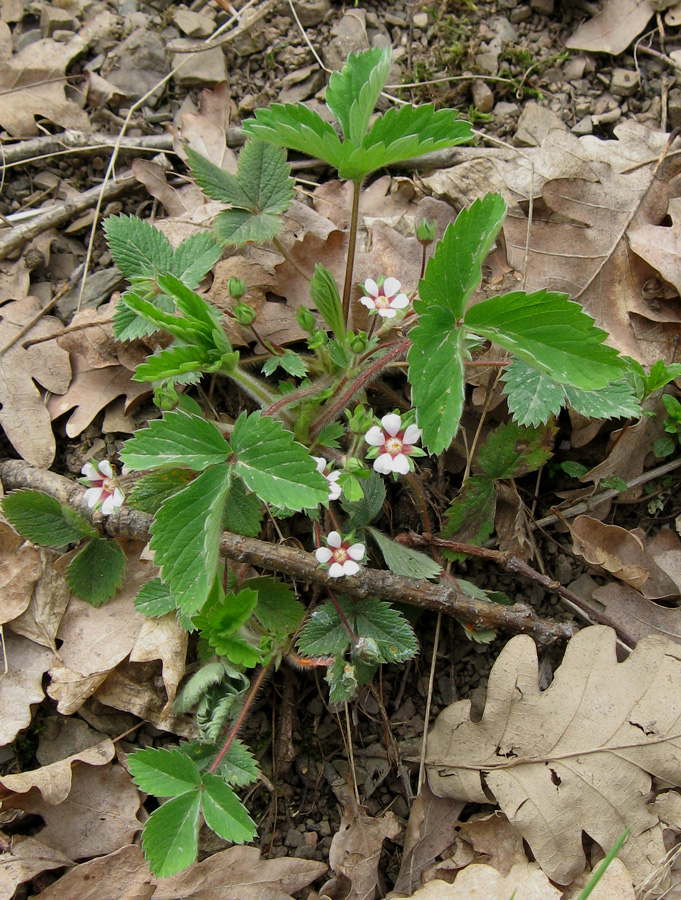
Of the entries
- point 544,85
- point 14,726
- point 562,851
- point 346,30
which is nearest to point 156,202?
point 346,30

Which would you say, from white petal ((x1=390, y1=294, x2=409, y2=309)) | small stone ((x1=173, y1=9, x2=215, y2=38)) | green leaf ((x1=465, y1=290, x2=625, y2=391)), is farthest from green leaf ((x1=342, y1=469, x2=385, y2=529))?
small stone ((x1=173, y1=9, x2=215, y2=38))

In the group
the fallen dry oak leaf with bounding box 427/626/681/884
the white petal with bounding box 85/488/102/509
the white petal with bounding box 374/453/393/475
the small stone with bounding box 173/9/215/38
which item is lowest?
the fallen dry oak leaf with bounding box 427/626/681/884

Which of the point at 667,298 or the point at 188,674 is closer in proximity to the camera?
the point at 188,674

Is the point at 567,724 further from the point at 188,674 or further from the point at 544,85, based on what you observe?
the point at 544,85

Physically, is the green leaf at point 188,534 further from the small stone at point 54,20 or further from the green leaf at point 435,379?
the small stone at point 54,20

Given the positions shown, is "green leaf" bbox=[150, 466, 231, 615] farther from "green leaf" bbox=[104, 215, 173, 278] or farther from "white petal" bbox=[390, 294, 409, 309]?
"green leaf" bbox=[104, 215, 173, 278]

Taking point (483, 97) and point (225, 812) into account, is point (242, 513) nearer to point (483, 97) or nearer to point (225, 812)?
point (225, 812)

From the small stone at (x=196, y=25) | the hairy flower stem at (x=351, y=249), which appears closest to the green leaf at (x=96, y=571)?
the hairy flower stem at (x=351, y=249)
